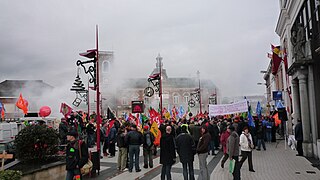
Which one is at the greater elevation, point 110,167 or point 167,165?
point 167,165

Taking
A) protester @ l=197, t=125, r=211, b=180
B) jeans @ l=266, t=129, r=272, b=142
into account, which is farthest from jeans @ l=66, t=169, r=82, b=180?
jeans @ l=266, t=129, r=272, b=142

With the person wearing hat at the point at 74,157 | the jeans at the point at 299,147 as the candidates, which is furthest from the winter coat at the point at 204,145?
the jeans at the point at 299,147

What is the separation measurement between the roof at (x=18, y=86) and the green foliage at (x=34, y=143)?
39791 mm

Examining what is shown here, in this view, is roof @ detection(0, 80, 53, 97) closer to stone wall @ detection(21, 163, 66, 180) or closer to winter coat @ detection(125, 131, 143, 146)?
winter coat @ detection(125, 131, 143, 146)

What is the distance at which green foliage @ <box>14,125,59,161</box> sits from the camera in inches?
309

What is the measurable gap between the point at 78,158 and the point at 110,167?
5.37 m

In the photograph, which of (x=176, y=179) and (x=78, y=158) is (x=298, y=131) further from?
(x=78, y=158)

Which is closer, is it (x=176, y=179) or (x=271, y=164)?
(x=176, y=179)

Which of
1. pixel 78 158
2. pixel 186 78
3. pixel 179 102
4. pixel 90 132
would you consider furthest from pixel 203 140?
pixel 186 78

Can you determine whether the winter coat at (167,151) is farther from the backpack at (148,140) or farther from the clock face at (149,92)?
the clock face at (149,92)

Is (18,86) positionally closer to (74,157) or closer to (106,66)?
(106,66)

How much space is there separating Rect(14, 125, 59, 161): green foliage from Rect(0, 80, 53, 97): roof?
39791mm

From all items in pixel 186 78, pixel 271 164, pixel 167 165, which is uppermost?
pixel 186 78

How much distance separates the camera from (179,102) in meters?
77.6
